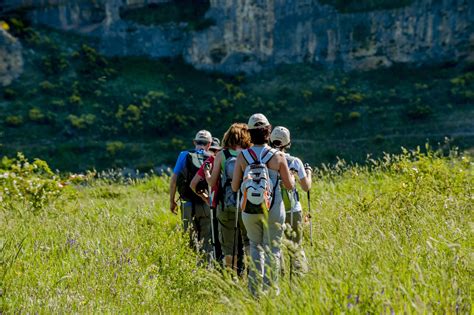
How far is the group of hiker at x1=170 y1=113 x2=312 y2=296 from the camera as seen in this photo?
419cm

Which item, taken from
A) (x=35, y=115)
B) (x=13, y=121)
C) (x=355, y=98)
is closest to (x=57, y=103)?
(x=35, y=115)

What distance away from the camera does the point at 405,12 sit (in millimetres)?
47469

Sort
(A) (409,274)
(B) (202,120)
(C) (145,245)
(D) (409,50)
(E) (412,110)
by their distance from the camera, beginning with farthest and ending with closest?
(D) (409,50) < (B) (202,120) < (E) (412,110) < (C) (145,245) < (A) (409,274)

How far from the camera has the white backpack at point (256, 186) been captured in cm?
416

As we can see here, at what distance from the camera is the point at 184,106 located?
44469 mm

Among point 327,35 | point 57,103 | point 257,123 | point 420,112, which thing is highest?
point 327,35

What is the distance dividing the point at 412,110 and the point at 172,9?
31883 mm

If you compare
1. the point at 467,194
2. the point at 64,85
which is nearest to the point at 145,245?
the point at 467,194

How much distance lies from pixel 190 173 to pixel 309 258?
3299 mm

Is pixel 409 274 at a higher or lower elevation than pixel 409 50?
lower

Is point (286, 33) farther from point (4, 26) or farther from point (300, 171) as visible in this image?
point (300, 171)

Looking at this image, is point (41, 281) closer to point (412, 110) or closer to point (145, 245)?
point (145, 245)

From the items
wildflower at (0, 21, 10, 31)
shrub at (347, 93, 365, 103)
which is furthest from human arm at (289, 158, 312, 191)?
wildflower at (0, 21, 10, 31)

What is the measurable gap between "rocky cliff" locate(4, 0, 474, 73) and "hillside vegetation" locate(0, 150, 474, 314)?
4316cm
